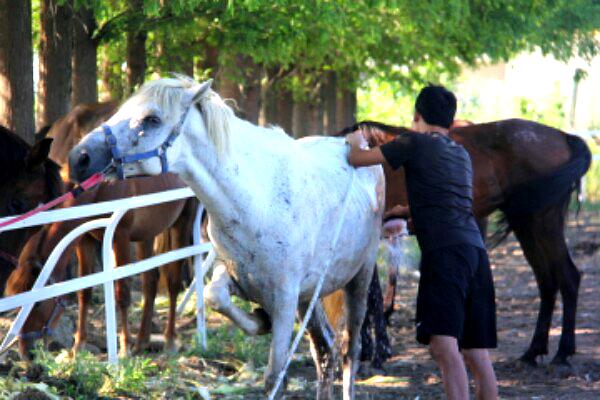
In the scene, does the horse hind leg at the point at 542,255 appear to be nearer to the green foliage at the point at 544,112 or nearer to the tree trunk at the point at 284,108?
the tree trunk at the point at 284,108

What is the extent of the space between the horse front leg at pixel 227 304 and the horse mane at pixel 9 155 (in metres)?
1.76

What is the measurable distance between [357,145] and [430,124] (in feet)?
2.02

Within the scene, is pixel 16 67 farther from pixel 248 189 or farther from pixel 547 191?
pixel 547 191

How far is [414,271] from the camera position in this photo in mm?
13391

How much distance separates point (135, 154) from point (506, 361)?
451 centimetres

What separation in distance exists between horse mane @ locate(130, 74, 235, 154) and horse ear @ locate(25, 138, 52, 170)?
1.53 meters

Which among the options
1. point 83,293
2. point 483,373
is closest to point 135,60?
point 83,293

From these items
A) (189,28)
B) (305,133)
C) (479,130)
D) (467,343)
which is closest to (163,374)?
(467,343)

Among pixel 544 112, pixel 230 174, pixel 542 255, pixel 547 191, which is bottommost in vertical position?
pixel 542 255

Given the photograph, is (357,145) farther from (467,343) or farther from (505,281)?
(505,281)

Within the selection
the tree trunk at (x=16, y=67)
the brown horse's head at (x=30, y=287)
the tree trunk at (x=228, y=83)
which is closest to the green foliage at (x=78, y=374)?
the brown horse's head at (x=30, y=287)

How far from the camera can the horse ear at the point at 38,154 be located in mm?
6363

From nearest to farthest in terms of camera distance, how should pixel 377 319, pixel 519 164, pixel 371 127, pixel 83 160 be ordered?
pixel 83 160 < pixel 377 319 < pixel 371 127 < pixel 519 164

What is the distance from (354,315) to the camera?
250 inches
